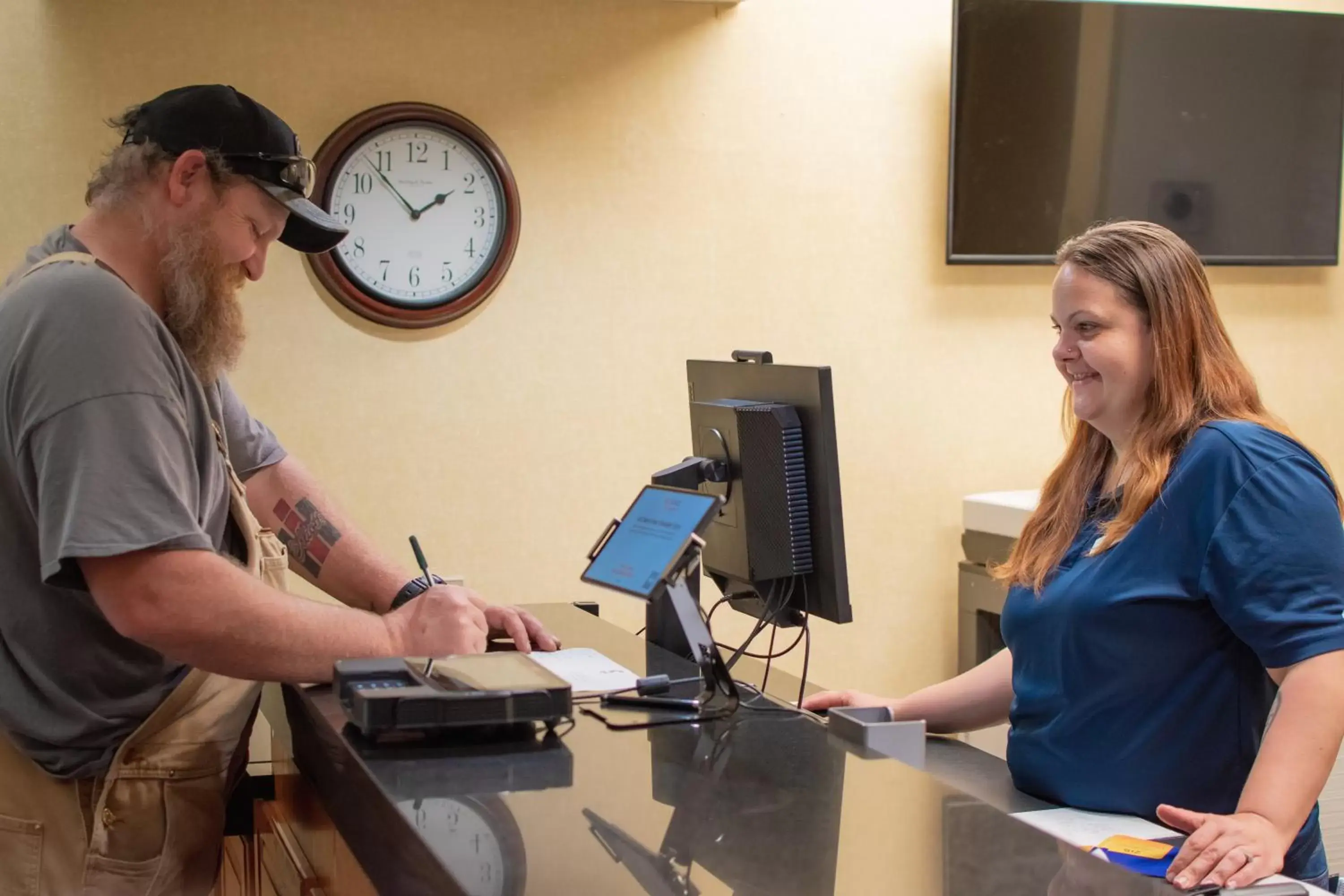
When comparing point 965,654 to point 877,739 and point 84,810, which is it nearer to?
point 877,739

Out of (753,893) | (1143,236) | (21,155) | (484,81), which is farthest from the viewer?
(484,81)

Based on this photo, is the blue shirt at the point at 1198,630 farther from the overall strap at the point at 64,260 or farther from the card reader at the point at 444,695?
the overall strap at the point at 64,260

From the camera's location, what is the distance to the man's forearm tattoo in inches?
87.4

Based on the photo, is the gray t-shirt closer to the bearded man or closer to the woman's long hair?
the bearded man

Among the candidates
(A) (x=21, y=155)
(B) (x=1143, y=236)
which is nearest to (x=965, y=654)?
(B) (x=1143, y=236)

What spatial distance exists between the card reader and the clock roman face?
5.81 feet

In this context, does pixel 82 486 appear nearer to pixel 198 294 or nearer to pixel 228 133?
pixel 198 294

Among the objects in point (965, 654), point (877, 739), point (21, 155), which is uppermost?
point (21, 155)

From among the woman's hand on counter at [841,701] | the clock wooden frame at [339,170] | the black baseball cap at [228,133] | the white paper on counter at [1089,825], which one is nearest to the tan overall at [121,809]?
the black baseball cap at [228,133]

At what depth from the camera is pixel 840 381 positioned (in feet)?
11.9

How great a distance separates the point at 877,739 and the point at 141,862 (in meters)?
0.95

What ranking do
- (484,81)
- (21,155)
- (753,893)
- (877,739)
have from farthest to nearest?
(484,81) → (21,155) → (877,739) → (753,893)

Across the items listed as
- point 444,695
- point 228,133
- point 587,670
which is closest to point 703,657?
point 587,670

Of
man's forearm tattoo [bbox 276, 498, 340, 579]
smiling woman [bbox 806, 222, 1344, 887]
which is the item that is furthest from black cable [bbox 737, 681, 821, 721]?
man's forearm tattoo [bbox 276, 498, 340, 579]
